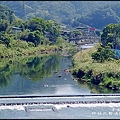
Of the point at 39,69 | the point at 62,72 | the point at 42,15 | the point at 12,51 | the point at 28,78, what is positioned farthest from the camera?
the point at 42,15

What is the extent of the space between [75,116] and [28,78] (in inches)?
432

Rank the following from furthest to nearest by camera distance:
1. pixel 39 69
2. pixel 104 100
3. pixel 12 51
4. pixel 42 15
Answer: pixel 42 15 → pixel 12 51 → pixel 39 69 → pixel 104 100

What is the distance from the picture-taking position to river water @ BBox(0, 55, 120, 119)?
13.9m

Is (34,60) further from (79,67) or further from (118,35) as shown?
(79,67)

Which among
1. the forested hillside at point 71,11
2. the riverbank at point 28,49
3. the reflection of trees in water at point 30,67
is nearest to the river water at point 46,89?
the reflection of trees in water at point 30,67

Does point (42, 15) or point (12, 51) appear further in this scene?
point (42, 15)

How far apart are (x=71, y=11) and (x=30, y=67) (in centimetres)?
5927

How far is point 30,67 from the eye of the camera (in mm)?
29703

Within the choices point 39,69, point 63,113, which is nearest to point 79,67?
point 39,69

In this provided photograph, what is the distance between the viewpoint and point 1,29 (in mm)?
41844

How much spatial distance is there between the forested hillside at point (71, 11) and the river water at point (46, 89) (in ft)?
113

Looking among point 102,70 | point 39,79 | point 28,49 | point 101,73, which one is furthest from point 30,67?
point 101,73

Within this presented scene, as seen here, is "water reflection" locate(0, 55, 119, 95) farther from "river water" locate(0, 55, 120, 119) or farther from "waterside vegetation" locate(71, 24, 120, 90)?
"waterside vegetation" locate(71, 24, 120, 90)

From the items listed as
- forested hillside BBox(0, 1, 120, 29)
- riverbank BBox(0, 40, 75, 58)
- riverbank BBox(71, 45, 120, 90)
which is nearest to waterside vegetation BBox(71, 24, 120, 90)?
riverbank BBox(71, 45, 120, 90)
